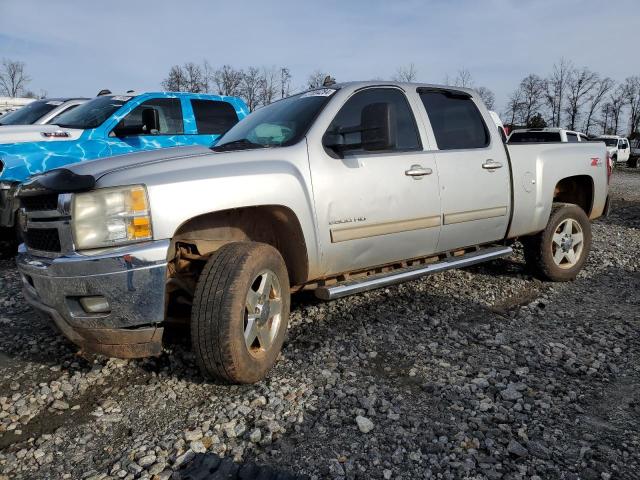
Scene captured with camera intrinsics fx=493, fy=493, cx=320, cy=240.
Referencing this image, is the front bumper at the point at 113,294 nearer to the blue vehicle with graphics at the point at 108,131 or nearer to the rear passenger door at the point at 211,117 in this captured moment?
the blue vehicle with graphics at the point at 108,131

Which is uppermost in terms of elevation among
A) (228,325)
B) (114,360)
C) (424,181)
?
(424,181)

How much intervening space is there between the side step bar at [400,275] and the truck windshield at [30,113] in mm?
6264

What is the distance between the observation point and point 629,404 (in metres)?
2.71

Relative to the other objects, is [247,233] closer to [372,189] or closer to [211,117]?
[372,189]

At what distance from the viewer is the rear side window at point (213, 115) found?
7223mm

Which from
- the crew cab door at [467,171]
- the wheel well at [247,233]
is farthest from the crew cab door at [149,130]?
the crew cab door at [467,171]

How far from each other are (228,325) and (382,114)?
1.73 m

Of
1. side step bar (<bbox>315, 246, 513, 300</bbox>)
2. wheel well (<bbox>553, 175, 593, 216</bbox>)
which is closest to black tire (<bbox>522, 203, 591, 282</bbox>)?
wheel well (<bbox>553, 175, 593, 216</bbox>)

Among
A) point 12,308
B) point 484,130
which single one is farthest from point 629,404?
point 12,308

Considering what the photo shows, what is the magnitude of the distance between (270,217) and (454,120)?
211 cm

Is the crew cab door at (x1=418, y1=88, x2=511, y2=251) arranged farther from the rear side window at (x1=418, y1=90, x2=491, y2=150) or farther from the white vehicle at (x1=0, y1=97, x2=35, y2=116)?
the white vehicle at (x1=0, y1=97, x2=35, y2=116)

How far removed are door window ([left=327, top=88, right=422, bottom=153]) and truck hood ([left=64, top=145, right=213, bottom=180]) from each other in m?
0.98

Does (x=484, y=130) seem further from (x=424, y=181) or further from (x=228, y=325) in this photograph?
(x=228, y=325)

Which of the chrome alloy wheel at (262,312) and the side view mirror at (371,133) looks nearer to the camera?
the chrome alloy wheel at (262,312)
